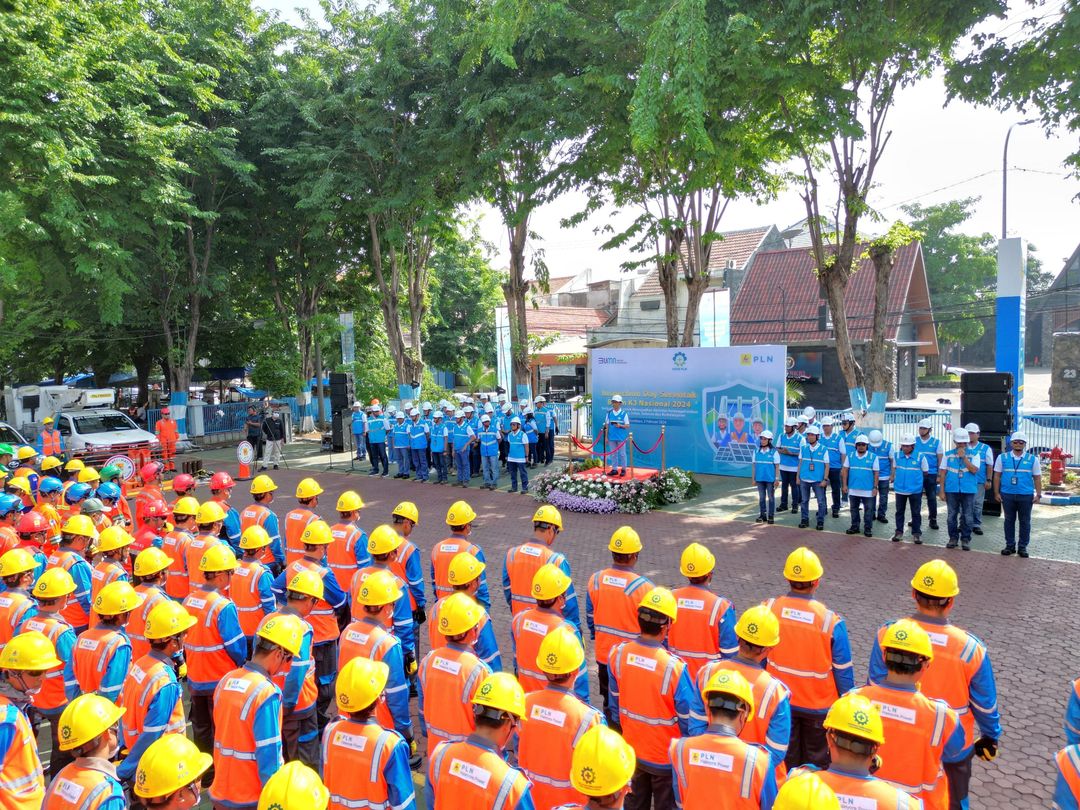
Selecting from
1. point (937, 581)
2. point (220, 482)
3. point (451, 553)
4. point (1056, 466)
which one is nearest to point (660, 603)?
point (937, 581)

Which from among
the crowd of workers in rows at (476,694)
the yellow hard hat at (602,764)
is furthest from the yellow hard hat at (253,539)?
the yellow hard hat at (602,764)

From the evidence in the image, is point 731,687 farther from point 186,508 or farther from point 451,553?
point 186,508

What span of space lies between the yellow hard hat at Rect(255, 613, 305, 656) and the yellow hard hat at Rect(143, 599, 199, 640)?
669 mm

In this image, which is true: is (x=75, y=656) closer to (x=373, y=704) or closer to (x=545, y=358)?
(x=373, y=704)

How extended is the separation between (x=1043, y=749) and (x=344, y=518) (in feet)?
20.5

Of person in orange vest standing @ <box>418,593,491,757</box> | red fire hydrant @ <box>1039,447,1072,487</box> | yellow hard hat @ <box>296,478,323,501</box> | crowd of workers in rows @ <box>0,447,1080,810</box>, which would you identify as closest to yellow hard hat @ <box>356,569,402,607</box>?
crowd of workers in rows @ <box>0,447,1080,810</box>

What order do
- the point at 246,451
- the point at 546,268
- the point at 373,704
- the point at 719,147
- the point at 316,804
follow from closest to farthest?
the point at 316,804
the point at 373,704
the point at 719,147
the point at 246,451
the point at 546,268

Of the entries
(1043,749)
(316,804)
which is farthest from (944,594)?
(316,804)

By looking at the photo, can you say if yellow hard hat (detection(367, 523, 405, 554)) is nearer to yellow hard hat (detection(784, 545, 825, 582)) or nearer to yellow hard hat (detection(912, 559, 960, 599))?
yellow hard hat (detection(784, 545, 825, 582))

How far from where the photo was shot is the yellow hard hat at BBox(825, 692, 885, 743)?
297cm

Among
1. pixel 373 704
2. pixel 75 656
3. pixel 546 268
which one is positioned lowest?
pixel 75 656

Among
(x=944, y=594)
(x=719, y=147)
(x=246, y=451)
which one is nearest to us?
(x=944, y=594)

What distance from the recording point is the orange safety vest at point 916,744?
12.0 ft

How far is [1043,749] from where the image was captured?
229 inches
